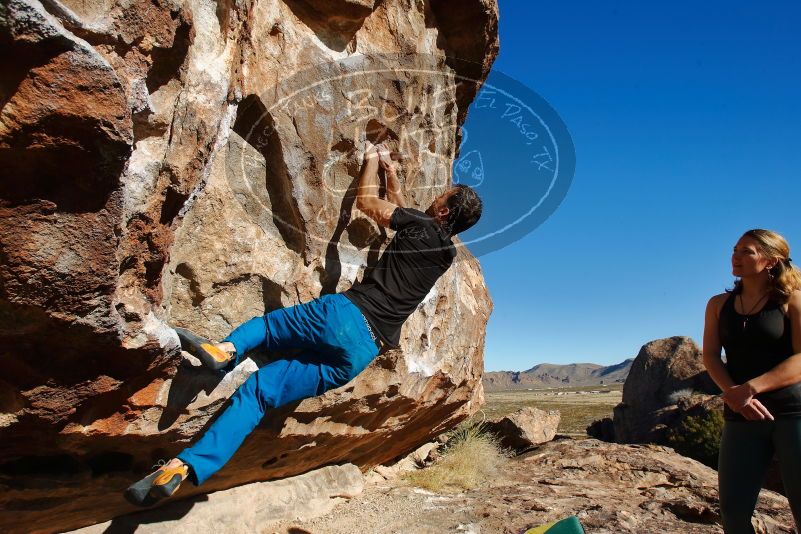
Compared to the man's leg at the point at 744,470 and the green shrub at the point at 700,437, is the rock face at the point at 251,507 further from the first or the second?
the green shrub at the point at 700,437

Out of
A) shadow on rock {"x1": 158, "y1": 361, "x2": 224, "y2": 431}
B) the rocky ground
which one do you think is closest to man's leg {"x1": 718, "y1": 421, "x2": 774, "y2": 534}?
the rocky ground

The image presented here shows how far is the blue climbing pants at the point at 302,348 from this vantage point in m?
3.55

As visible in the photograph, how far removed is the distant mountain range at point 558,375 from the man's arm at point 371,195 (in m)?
155

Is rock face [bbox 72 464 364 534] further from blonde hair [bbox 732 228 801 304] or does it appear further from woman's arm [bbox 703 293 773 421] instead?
blonde hair [bbox 732 228 801 304]

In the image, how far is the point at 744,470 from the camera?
3.01 m

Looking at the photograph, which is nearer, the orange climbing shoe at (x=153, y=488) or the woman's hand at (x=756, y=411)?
the orange climbing shoe at (x=153, y=488)

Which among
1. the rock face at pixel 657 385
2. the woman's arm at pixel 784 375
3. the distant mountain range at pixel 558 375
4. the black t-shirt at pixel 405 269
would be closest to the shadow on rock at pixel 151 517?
the black t-shirt at pixel 405 269

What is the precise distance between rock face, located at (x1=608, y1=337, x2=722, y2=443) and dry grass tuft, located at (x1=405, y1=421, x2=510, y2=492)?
1038 centimetres

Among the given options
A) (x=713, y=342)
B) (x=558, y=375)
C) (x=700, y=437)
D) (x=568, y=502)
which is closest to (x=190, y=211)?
(x=713, y=342)

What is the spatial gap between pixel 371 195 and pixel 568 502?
3.42 metres

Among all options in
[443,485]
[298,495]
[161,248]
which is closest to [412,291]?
[161,248]

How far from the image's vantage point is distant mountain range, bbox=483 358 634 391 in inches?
6412

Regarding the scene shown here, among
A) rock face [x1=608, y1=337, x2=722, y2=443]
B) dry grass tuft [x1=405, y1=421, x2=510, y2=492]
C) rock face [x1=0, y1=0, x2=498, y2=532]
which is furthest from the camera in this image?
rock face [x1=608, y1=337, x2=722, y2=443]

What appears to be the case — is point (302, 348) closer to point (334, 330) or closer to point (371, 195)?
point (334, 330)
